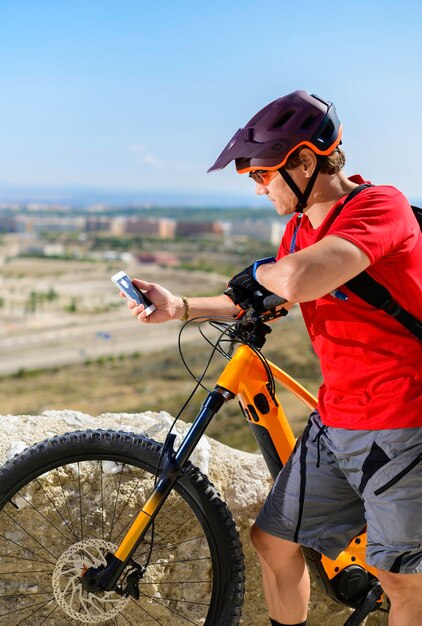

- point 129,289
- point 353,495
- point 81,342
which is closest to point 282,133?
point 129,289

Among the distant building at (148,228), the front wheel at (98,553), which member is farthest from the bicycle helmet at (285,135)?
the distant building at (148,228)

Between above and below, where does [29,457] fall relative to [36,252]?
above

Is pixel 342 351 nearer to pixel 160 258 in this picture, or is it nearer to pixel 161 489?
pixel 161 489

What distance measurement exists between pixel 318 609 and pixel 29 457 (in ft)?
4.45

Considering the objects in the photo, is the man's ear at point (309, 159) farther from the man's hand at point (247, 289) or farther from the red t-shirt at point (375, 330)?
the man's hand at point (247, 289)

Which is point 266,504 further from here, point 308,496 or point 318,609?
point 318,609

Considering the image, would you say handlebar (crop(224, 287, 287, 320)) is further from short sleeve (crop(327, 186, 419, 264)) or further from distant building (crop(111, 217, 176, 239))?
distant building (crop(111, 217, 176, 239))

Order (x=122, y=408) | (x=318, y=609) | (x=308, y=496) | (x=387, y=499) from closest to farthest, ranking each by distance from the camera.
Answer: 1. (x=387, y=499)
2. (x=308, y=496)
3. (x=318, y=609)
4. (x=122, y=408)

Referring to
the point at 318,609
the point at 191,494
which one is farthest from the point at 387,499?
the point at 318,609

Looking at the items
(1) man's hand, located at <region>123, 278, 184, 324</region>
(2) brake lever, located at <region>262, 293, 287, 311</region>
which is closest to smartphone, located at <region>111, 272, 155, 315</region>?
(1) man's hand, located at <region>123, 278, 184, 324</region>

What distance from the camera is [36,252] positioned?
153750 mm

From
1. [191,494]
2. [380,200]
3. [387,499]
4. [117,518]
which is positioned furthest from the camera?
[117,518]

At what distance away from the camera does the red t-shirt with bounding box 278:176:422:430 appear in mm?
2047

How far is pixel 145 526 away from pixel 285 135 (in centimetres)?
130
